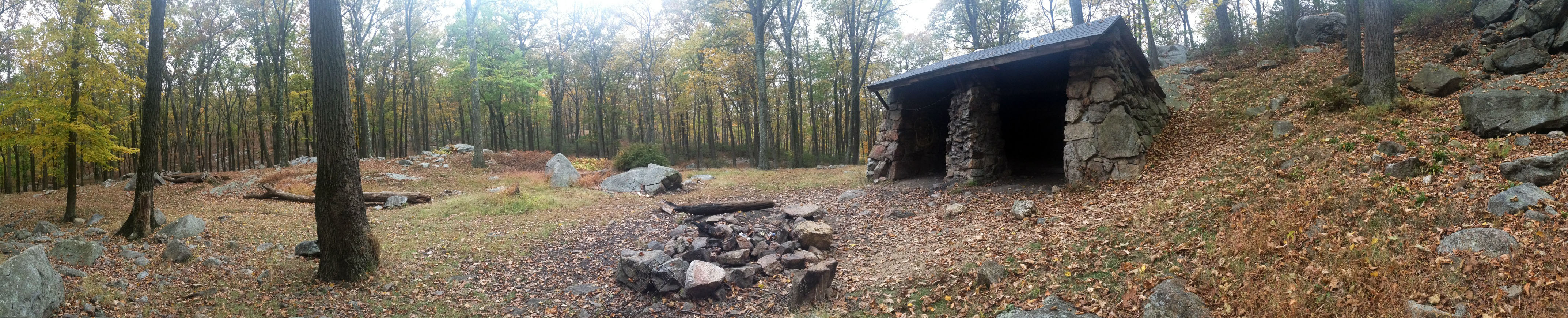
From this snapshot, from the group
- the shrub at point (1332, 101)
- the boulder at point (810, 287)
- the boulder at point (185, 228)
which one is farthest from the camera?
the shrub at point (1332, 101)

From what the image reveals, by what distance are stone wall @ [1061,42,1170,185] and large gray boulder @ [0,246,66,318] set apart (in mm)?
10549

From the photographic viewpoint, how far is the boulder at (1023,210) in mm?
7125

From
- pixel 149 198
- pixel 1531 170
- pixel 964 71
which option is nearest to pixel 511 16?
pixel 149 198

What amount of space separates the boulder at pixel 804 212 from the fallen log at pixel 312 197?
24.6 feet

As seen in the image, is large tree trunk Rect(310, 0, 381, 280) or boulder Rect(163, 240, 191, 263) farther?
boulder Rect(163, 240, 191, 263)

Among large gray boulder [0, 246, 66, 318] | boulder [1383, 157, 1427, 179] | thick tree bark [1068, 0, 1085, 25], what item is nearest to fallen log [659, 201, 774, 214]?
large gray boulder [0, 246, 66, 318]

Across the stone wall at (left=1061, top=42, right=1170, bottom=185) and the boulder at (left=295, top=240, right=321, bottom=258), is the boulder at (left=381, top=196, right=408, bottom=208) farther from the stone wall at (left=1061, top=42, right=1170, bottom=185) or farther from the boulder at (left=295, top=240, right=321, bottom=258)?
the stone wall at (left=1061, top=42, right=1170, bottom=185)

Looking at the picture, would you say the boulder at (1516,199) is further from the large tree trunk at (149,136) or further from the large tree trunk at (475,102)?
the large tree trunk at (475,102)

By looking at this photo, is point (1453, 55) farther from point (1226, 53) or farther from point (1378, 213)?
point (1378, 213)

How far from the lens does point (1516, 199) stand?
436 centimetres

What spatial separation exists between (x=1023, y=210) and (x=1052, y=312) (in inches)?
127

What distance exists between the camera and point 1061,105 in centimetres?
1332

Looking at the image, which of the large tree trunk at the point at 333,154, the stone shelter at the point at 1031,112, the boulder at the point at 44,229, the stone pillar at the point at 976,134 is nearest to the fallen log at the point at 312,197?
the boulder at the point at 44,229

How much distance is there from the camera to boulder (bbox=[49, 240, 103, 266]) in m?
5.22
